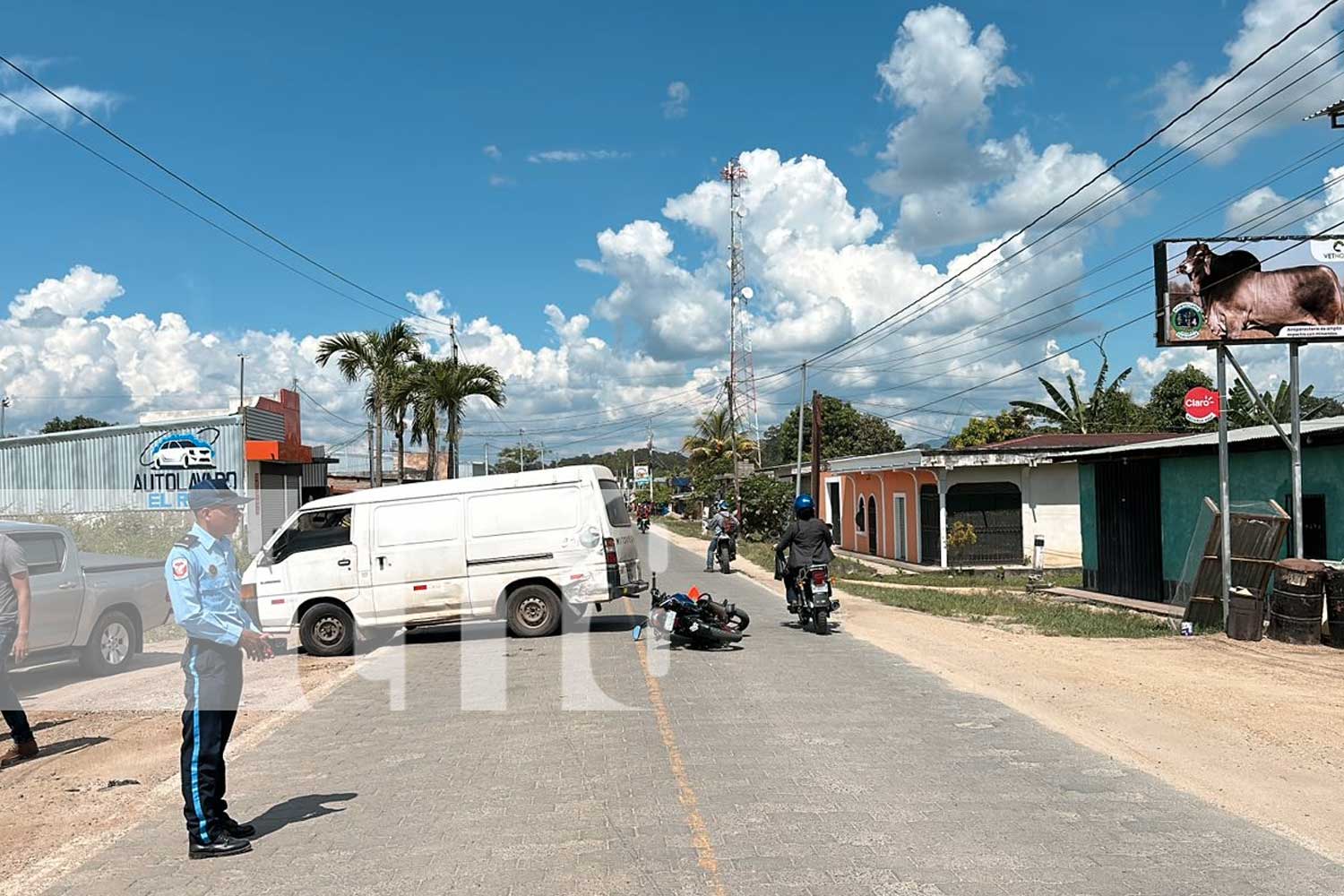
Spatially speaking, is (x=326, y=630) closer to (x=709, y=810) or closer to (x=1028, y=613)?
(x=709, y=810)

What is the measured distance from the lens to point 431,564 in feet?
47.0

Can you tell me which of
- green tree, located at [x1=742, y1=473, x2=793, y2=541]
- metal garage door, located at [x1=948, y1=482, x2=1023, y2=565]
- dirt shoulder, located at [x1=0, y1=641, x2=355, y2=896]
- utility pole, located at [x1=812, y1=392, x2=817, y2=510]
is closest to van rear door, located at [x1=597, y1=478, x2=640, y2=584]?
dirt shoulder, located at [x1=0, y1=641, x2=355, y2=896]

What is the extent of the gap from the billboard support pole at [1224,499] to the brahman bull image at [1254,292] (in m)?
0.54

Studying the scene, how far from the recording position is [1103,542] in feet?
72.1

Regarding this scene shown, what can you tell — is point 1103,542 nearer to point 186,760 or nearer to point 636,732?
point 636,732

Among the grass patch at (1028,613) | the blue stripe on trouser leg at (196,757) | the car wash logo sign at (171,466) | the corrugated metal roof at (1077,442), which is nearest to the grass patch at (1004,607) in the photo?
the grass patch at (1028,613)

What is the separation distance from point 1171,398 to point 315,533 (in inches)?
2420

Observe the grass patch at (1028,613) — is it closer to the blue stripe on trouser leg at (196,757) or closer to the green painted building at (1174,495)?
the green painted building at (1174,495)

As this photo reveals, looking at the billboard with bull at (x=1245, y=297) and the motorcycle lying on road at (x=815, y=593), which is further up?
the billboard with bull at (x=1245, y=297)

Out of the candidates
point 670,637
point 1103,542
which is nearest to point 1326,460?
point 1103,542

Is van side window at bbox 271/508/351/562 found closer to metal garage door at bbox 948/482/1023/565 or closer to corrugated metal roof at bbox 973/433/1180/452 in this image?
metal garage door at bbox 948/482/1023/565

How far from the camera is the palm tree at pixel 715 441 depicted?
60.1 meters

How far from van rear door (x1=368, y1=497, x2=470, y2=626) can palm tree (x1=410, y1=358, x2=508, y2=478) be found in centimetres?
1627

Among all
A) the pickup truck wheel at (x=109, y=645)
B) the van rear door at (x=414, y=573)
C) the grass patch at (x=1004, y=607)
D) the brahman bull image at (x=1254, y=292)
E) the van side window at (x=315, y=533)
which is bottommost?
the grass patch at (x=1004, y=607)
